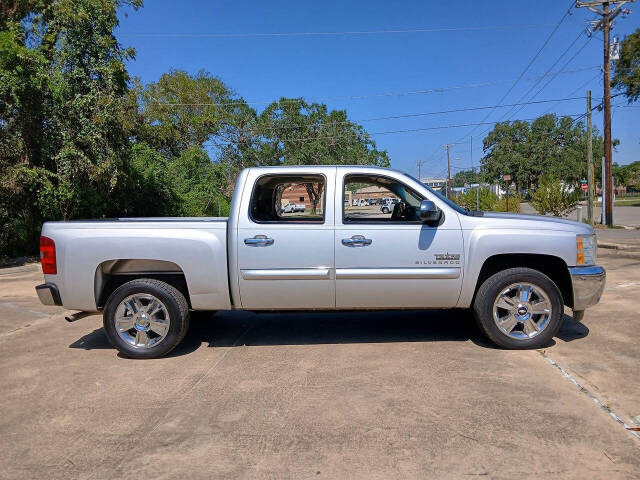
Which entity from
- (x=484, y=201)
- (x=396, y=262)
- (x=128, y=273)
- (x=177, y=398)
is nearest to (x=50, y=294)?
(x=128, y=273)

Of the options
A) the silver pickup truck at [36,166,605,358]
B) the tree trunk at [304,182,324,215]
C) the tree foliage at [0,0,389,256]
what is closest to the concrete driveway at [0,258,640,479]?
the silver pickup truck at [36,166,605,358]

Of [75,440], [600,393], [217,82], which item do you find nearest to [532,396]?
[600,393]

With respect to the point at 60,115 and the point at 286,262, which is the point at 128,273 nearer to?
the point at 286,262

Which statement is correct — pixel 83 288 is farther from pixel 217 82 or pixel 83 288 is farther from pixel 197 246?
pixel 217 82

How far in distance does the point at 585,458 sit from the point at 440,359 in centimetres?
185

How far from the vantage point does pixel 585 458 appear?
9.70ft

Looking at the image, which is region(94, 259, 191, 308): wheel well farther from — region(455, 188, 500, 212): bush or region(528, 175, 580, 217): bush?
region(455, 188, 500, 212): bush

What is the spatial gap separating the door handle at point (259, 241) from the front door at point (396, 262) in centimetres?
68

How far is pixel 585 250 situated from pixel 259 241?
332 centimetres

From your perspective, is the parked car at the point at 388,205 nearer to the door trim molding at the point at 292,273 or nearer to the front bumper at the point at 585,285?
the door trim molding at the point at 292,273

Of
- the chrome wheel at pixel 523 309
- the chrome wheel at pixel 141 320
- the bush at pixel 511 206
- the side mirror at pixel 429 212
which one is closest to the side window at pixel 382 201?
the side mirror at pixel 429 212

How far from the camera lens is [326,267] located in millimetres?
4859

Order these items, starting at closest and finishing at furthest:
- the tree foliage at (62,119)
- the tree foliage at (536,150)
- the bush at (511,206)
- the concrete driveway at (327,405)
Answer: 1. the concrete driveway at (327,405)
2. the tree foliage at (62,119)
3. the bush at (511,206)
4. the tree foliage at (536,150)

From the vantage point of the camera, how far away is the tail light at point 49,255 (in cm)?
489
